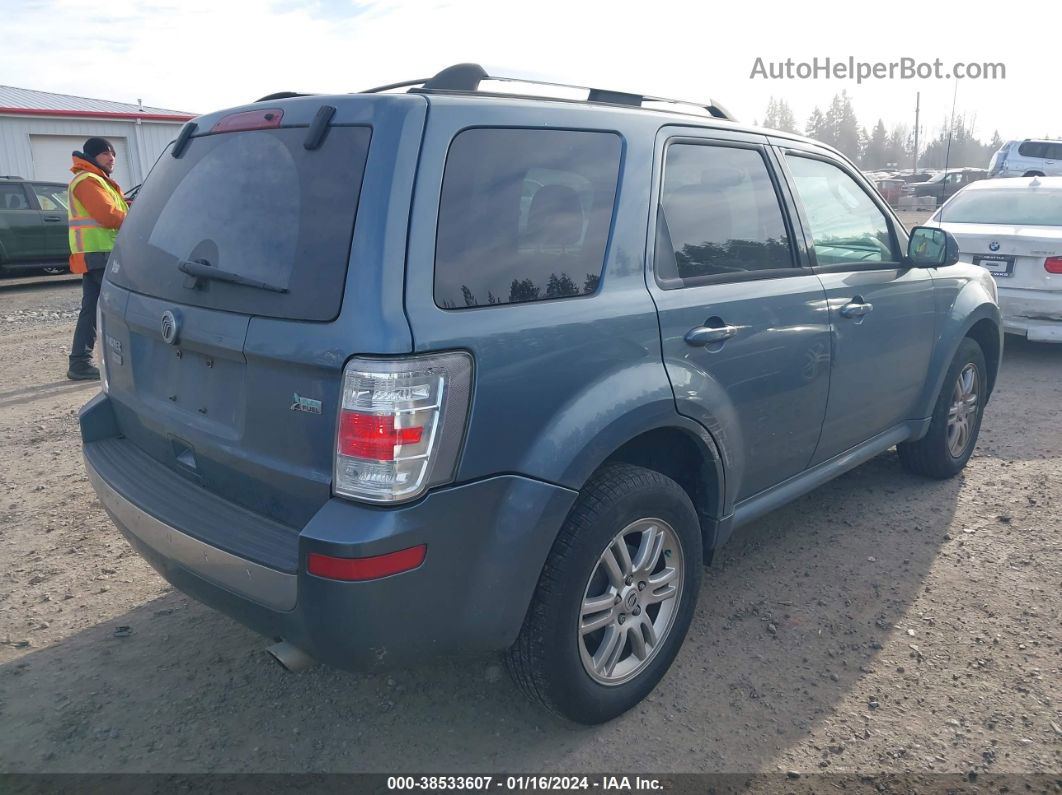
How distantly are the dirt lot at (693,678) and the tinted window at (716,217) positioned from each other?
142cm

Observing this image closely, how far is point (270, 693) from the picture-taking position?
2896 millimetres

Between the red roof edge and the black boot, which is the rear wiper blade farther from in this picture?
the red roof edge

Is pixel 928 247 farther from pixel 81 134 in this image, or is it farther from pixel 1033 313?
pixel 81 134

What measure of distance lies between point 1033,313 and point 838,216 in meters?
4.40

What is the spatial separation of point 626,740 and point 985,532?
245 centimetres

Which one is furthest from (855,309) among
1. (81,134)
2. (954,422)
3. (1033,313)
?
(81,134)

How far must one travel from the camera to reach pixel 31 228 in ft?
44.7

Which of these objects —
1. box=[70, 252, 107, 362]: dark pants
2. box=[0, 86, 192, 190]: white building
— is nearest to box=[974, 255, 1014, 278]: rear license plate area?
box=[70, 252, 107, 362]: dark pants

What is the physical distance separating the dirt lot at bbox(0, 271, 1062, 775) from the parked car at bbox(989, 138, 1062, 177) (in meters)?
22.7

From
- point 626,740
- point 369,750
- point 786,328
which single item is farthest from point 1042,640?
point 369,750

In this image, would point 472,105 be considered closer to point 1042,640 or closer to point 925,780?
point 925,780

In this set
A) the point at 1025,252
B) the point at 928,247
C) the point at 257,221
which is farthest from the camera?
the point at 1025,252

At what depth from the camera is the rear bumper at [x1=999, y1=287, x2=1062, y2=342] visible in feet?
23.1

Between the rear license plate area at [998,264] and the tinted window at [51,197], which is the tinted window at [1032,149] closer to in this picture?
the rear license plate area at [998,264]
